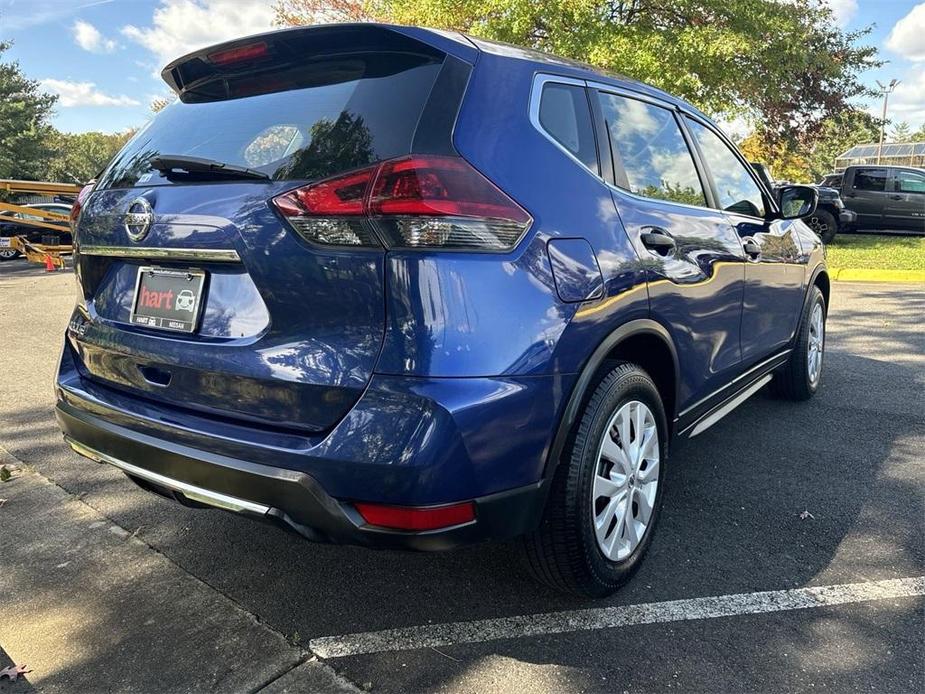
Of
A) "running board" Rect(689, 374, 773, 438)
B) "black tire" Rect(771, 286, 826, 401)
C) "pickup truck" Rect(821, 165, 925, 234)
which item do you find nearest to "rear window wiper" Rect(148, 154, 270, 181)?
"running board" Rect(689, 374, 773, 438)

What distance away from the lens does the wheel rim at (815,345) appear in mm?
4586

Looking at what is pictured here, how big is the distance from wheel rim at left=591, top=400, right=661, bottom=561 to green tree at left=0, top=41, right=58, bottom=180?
3904cm

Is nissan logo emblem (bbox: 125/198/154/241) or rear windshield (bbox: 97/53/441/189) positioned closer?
rear windshield (bbox: 97/53/441/189)

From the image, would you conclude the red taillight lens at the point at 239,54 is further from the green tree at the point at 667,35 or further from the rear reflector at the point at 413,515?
the green tree at the point at 667,35

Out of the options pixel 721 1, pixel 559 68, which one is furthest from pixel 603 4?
pixel 559 68

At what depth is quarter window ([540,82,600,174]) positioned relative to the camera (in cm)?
223

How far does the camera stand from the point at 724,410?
3.38 metres

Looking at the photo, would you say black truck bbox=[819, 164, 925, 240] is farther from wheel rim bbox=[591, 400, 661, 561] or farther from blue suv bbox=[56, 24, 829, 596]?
blue suv bbox=[56, 24, 829, 596]

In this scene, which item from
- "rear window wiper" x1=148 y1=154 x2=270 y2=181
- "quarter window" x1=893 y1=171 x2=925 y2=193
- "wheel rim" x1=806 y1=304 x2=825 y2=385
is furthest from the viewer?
"quarter window" x1=893 y1=171 x2=925 y2=193

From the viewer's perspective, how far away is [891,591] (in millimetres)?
2480

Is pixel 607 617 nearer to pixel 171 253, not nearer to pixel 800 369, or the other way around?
pixel 171 253

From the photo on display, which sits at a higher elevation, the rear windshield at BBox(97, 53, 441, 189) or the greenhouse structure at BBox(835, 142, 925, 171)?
the greenhouse structure at BBox(835, 142, 925, 171)

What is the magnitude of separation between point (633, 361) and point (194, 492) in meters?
1.54

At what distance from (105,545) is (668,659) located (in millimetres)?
2197
